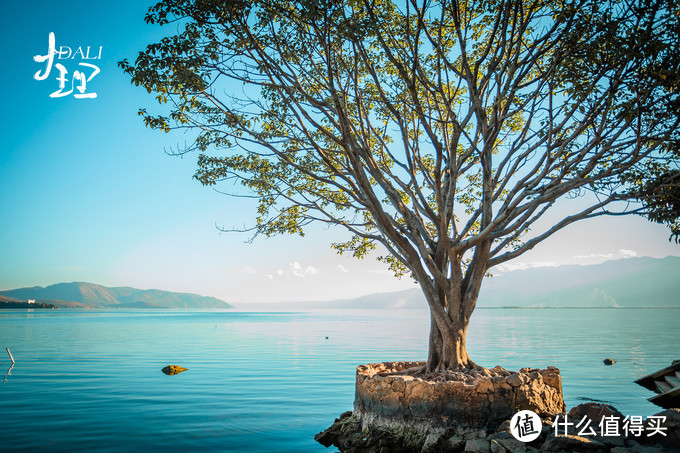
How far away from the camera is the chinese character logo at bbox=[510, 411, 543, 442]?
8.05 meters

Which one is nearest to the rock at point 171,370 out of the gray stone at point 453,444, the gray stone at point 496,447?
the gray stone at point 453,444

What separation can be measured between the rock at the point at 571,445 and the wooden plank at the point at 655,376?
11.9 metres

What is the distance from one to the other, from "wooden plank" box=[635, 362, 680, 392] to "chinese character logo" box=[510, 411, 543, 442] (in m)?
11.4

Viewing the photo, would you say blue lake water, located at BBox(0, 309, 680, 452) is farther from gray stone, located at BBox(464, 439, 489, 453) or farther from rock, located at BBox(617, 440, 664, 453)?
rock, located at BBox(617, 440, 664, 453)

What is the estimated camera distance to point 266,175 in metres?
14.4

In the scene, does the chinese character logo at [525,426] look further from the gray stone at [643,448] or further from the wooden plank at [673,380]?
the wooden plank at [673,380]

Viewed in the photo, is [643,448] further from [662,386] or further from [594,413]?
[662,386]

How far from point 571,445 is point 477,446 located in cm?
151

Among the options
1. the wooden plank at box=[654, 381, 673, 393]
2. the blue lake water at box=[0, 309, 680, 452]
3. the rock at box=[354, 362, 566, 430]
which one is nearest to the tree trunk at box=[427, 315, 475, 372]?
the rock at box=[354, 362, 566, 430]

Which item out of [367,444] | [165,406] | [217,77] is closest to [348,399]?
[165,406]

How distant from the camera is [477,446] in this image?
8094 millimetres

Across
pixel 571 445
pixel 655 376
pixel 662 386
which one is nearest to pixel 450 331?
pixel 571 445

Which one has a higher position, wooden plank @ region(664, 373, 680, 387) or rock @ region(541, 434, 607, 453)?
rock @ region(541, 434, 607, 453)

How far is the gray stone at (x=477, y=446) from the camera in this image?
8.01m
